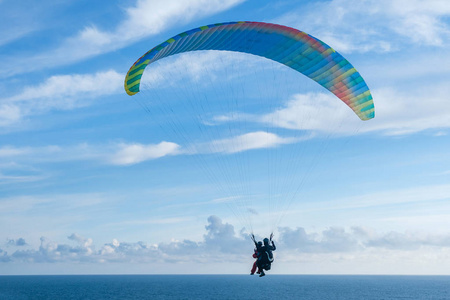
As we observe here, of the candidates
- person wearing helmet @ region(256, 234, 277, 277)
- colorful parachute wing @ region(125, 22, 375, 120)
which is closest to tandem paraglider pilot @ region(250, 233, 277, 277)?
person wearing helmet @ region(256, 234, 277, 277)

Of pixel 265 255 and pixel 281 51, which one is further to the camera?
pixel 281 51

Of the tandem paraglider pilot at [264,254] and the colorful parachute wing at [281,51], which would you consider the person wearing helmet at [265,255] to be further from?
the colorful parachute wing at [281,51]

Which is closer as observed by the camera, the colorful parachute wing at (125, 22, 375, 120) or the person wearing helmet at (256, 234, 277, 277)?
the colorful parachute wing at (125, 22, 375, 120)

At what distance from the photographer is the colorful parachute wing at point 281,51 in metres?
16.2

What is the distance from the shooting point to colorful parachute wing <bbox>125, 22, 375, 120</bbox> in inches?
640

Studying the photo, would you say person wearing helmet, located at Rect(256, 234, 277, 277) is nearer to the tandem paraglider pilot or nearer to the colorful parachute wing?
the tandem paraglider pilot

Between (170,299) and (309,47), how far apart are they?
9390 centimetres

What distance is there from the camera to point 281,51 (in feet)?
61.5

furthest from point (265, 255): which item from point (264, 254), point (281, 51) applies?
point (281, 51)

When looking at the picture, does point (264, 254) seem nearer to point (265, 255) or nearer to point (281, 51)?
point (265, 255)

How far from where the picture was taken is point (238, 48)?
61.5 feet

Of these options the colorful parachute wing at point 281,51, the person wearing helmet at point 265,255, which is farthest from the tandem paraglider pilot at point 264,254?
the colorful parachute wing at point 281,51

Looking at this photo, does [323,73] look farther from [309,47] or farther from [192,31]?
[192,31]

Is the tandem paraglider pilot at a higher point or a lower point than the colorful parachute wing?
lower
